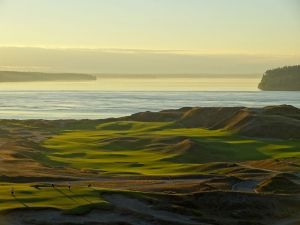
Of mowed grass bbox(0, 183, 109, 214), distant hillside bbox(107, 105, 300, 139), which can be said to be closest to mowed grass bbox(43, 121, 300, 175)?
distant hillside bbox(107, 105, 300, 139)

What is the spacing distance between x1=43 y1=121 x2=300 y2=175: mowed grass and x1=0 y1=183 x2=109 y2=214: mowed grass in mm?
16582

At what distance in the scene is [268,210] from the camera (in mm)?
34844

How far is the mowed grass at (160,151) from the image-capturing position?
57706mm

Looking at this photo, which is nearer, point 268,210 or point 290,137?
point 268,210

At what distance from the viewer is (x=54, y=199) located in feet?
111

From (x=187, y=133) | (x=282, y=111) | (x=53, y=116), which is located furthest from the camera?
(x=53, y=116)

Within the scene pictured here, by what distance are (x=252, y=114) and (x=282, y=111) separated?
8293 millimetres

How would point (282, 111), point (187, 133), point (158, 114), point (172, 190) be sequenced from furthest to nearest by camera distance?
1. point (158, 114)
2. point (282, 111)
3. point (187, 133)
4. point (172, 190)

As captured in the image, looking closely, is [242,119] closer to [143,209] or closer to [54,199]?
[143,209]

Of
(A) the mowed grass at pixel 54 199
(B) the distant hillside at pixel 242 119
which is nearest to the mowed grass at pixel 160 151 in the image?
(B) the distant hillside at pixel 242 119

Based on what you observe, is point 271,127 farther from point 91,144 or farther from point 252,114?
point 91,144

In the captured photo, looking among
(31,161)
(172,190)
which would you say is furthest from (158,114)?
(172,190)

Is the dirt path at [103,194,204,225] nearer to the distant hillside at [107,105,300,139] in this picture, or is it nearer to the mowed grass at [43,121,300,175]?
the mowed grass at [43,121,300,175]

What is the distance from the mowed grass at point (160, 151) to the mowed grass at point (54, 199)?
54.4ft
